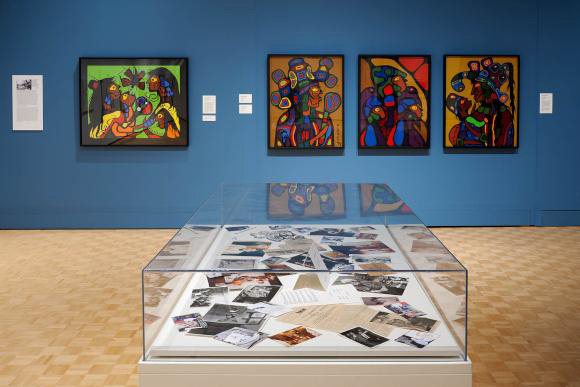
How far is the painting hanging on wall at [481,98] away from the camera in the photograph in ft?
26.8

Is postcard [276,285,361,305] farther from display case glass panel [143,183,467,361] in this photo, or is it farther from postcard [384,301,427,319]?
postcard [384,301,427,319]

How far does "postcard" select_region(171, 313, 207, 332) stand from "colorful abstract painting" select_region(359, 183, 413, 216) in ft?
4.45

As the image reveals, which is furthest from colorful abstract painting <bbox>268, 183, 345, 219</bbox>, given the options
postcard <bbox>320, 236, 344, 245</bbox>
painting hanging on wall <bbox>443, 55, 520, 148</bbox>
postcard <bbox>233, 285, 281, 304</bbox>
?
painting hanging on wall <bbox>443, 55, 520, 148</bbox>

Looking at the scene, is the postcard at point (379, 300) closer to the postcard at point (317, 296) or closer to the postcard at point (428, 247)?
the postcard at point (317, 296)

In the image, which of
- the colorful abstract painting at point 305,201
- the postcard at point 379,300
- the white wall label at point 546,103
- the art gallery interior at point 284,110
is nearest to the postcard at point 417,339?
the postcard at point 379,300

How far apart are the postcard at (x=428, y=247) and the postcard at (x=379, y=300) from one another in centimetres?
21

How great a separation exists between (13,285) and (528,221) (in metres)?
6.18

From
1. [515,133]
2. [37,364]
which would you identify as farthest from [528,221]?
[37,364]

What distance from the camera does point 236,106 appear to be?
27.2ft

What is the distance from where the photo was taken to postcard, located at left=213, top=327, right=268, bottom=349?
2223mm

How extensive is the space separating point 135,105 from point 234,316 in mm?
6197

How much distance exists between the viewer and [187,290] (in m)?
2.31

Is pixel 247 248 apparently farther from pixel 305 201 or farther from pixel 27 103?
pixel 27 103

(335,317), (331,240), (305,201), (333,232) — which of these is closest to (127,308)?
(305,201)
